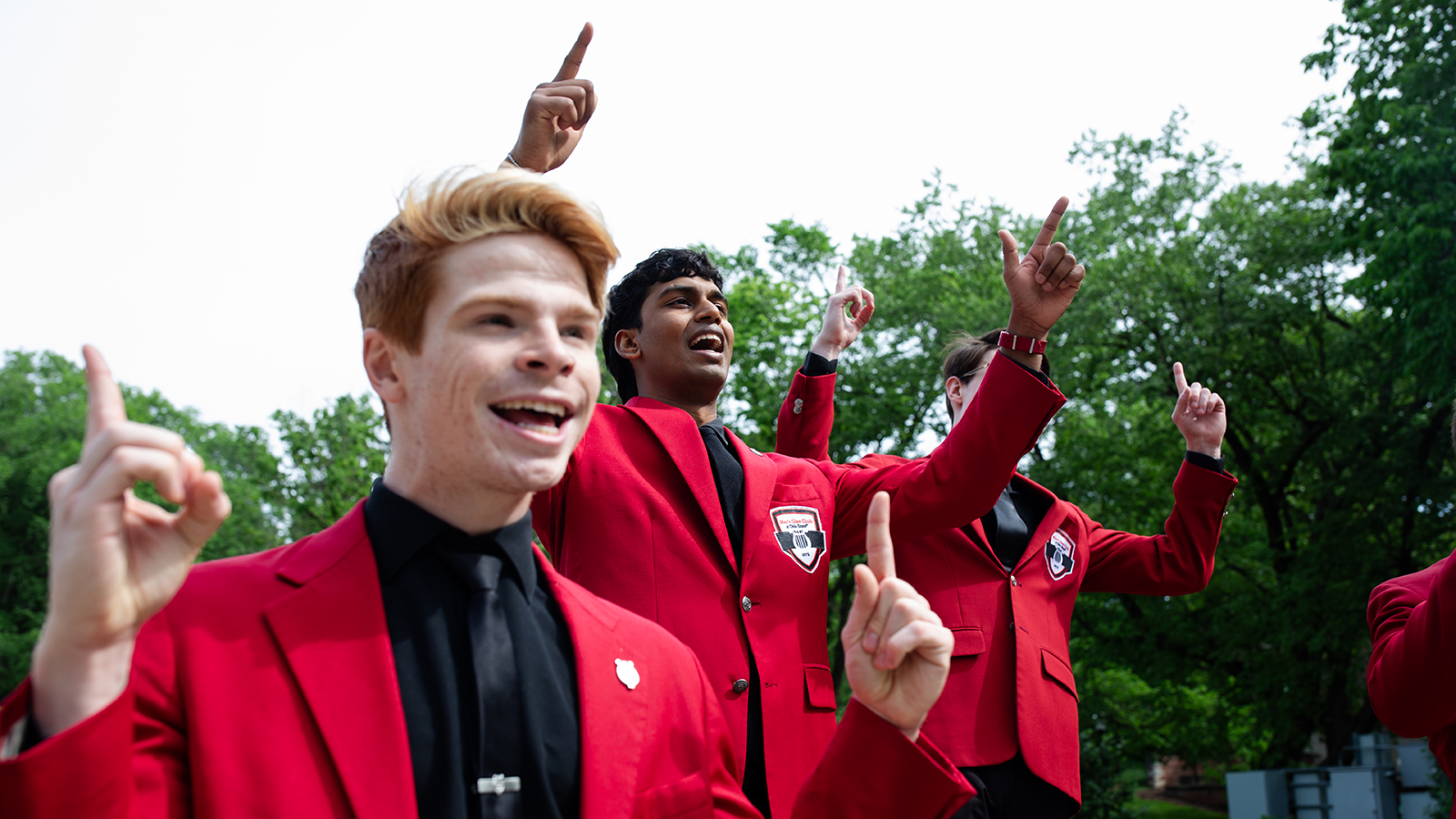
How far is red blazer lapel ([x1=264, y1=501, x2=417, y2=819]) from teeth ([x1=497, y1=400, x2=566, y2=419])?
34 centimetres

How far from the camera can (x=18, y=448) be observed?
42.2m

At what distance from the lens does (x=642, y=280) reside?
4180 mm

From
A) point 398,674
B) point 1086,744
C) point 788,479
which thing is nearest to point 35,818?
point 398,674

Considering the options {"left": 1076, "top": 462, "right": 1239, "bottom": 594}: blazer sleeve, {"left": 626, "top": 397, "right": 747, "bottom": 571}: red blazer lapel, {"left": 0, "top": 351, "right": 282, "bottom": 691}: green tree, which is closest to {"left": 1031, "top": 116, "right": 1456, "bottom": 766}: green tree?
{"left": 1076, "top": 462, "right": 1239, "bottom": 594}: blazer sleeve

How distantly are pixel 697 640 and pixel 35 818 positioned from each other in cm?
193

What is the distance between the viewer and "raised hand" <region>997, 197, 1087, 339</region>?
3229 millimetres

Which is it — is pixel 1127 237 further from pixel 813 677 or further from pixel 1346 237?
pixel 813 677

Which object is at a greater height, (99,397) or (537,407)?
(537,407)

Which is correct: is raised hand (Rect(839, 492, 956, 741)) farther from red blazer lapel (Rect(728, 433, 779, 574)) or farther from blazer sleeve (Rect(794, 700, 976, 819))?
red blazer lapel (Rect(728, 433, 779, 574))

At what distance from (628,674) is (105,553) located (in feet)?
2.97

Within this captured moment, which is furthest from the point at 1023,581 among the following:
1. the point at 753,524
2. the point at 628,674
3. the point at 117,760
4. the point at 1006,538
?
the point at 117,760

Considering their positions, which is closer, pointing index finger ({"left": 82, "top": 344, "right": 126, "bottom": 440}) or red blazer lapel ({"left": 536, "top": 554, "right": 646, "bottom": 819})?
pointing index finger ({"left": 82, "top": 344, "right": 126, "bottom": 440})

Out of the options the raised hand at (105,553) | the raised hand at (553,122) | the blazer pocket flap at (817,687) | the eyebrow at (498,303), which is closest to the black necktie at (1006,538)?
the blazer pocket flap at (817,687)

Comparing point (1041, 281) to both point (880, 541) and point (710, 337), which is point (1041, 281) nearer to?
point (710, 337)
